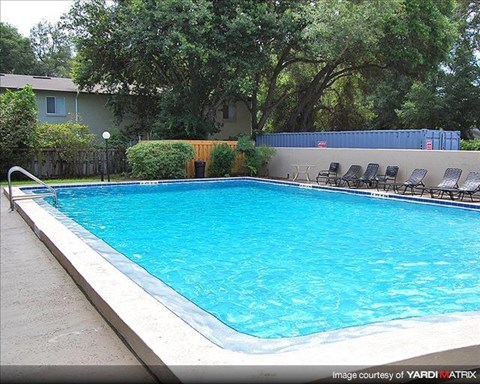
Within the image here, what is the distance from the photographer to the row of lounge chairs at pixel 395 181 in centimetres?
1132

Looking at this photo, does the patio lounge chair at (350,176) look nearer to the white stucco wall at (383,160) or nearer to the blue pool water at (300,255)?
the white stucco wall at (383,160)

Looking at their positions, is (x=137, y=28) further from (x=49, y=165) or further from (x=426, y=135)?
(x=426, y=135)

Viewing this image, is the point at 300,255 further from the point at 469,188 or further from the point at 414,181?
the point at 414,181

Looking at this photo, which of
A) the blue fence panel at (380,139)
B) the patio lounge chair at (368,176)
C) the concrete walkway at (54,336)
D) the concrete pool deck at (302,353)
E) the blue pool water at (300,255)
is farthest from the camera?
the blue fence panel at (380,139)

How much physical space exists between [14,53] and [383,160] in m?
30.9

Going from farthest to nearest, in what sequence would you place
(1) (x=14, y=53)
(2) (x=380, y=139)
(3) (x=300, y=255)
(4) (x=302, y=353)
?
(1) (x=14, y=53)
(2) (x=380, y=139)
(3) (x=300, y=255)
(4) (x=302, y=353)

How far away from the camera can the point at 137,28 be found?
18188 mm

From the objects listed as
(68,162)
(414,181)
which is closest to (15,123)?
(68,162)

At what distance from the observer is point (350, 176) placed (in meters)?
14.8

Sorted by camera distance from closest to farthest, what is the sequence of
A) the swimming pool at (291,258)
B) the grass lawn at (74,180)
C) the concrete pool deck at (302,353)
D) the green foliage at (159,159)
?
the concrete pool deck at (302,353) < the swimming pool at (291,258) < the grass lawn at (74,180) < the green foliage at (159,159)

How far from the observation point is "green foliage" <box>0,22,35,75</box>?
34003mm

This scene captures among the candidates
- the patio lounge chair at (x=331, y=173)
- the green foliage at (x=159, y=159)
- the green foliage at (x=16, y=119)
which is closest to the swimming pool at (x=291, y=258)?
the patio lounge chair at (x=331, y=173)

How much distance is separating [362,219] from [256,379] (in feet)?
25.5

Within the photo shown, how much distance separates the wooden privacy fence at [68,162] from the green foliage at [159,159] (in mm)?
1401
